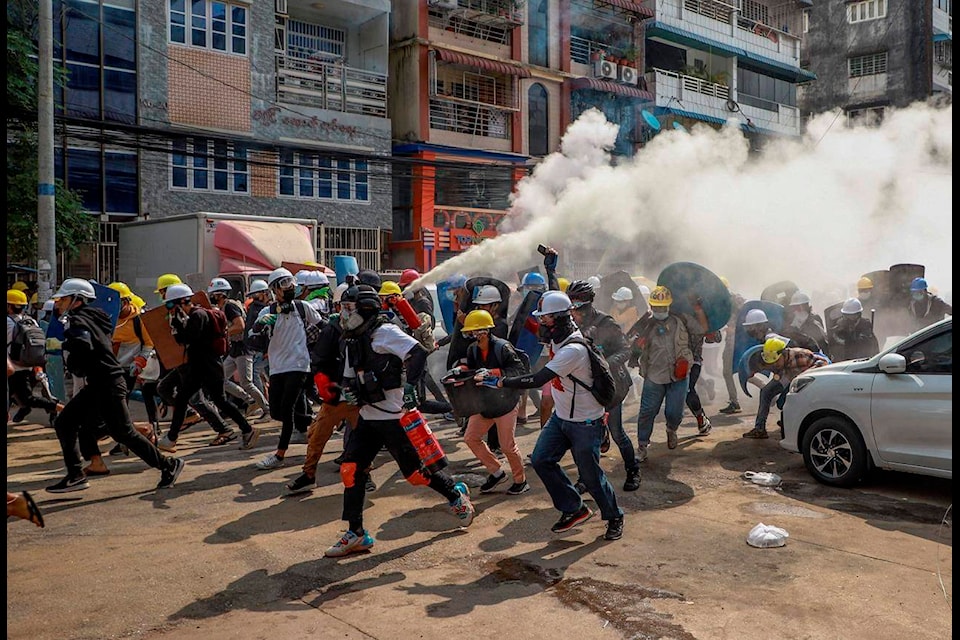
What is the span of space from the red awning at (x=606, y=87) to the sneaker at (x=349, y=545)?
26352 mm

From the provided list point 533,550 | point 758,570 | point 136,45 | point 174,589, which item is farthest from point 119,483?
point 136,45

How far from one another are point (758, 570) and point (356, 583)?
2.38m

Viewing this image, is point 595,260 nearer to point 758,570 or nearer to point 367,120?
point 367,120

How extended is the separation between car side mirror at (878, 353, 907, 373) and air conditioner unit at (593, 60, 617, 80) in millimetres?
24945

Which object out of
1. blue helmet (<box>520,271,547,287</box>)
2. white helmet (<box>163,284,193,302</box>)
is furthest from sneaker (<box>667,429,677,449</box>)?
white helmet (<box>163,284,193,302</box>)

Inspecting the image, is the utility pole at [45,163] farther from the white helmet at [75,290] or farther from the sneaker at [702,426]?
the sneaker at [702,426]

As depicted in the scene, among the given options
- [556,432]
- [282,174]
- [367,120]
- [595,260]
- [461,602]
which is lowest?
[461,602]

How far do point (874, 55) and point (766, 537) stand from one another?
40.8 meters

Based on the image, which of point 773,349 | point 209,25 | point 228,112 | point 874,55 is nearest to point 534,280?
point 773,349

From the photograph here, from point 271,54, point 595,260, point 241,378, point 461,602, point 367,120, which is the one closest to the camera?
point 461,602

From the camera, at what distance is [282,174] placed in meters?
23.0

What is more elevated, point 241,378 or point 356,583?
point 241,378

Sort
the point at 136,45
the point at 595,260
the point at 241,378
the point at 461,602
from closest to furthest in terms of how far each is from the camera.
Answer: the point at 461,602
the point at 241,378
the point at 136,45
the point at 595,260

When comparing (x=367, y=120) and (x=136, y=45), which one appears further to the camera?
(x=367, y=120)
